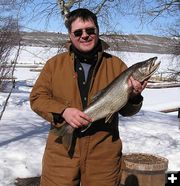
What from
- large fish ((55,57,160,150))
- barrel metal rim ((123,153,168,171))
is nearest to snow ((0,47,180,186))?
barrel metal rim ((123,153,168,171))

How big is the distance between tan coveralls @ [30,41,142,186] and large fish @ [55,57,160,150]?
99 millimetres

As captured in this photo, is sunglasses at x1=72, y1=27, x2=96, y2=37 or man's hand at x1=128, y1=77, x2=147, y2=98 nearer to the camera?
man's hand at x1=128, y1=77, x2=147, y2=98

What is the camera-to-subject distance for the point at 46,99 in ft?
9.32

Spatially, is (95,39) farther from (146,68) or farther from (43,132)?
(43,132)

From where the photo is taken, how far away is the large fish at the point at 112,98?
2.69 meters

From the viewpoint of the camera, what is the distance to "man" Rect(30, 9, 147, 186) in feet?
9.31

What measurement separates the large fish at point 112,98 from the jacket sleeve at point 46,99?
4.9 inches

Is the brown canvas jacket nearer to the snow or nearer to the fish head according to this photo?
the fish head

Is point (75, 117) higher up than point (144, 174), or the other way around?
point (75, 117)

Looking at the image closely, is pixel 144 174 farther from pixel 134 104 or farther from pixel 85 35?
pixel 85 35

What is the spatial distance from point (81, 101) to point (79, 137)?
249mm

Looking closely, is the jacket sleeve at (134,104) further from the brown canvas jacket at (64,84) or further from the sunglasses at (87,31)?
the sunglasses at (87,31)

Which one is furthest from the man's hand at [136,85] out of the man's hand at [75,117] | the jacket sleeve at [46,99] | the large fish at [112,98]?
the jacket sleeve at [46,99]

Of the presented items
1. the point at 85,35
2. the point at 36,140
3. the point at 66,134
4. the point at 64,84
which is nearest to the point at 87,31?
the point at 85,35
